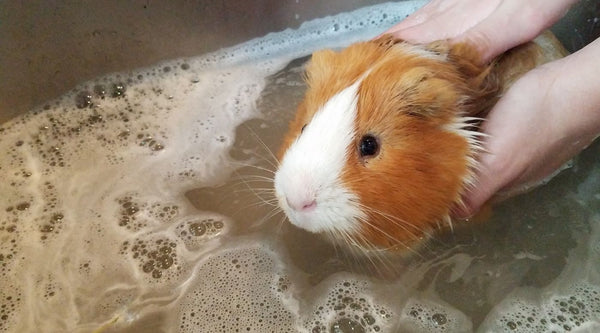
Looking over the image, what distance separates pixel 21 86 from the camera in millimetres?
1459

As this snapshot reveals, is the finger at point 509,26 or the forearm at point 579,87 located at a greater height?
the finger at point 509,26

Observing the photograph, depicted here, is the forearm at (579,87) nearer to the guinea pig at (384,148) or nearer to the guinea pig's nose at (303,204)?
the guinea pig at (384,148)

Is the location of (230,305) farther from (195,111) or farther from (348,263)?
(195,111)

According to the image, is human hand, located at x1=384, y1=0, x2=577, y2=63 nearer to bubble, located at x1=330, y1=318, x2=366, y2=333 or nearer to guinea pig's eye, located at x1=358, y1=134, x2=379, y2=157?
guinea pig's eye, located at x1=358, y1=134, x2=379, y2=157

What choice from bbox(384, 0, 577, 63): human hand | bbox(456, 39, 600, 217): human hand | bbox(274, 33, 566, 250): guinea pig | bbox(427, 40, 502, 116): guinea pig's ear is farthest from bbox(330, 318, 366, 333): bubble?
bbox(384, 0, 577, 63): human hand

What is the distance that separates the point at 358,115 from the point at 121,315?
0.65 metres

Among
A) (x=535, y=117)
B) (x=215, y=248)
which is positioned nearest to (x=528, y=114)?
(x=535, y=117)

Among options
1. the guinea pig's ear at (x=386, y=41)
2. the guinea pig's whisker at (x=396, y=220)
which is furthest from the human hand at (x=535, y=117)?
the guinea pig's ear at (x=386, y=41)

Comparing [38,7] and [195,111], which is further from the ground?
[38,7]

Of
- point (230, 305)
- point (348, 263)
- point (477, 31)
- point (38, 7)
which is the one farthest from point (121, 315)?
point (477, 31)

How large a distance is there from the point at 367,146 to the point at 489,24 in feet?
1.34

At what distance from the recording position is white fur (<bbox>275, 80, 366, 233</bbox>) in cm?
91

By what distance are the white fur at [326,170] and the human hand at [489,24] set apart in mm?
284

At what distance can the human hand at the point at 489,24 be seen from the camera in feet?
3.62
